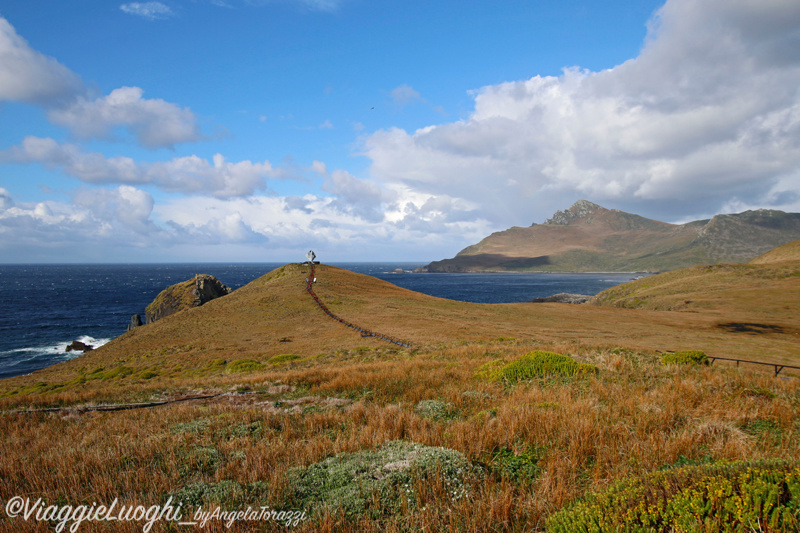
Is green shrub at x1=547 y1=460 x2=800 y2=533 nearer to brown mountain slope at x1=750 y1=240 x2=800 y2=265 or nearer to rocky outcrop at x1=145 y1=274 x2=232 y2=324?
rocky outcrop at x1=145 y1=274 x2=232 y2=324

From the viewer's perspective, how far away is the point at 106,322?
58.7 m

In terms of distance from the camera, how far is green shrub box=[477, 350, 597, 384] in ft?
31.6

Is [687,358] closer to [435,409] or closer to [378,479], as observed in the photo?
[435,409]

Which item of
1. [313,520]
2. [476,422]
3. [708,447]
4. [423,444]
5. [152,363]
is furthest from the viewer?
[152,363]

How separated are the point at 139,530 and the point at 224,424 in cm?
352

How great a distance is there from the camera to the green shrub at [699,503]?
8.36ft

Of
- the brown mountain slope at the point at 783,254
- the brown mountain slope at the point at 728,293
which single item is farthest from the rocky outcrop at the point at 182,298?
the brown mountain slope at the point at 783,254

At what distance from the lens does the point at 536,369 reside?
995 cm

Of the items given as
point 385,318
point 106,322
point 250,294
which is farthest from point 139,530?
point 106,322

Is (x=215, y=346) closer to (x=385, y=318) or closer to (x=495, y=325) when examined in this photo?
(x=385, y=318)

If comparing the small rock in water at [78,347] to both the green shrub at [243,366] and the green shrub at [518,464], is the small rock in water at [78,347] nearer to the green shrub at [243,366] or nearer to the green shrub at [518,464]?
the green shrub at [243,366]

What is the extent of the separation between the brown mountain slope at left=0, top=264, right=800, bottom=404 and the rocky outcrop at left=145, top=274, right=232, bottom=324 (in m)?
10.5

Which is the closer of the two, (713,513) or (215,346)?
(713,513)

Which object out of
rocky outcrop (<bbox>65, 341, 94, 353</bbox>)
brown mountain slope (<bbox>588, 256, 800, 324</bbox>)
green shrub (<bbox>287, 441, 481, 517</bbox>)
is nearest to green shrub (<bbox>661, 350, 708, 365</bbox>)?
green shrub (<bbox>287, 441, 481, 517</bbox>)
